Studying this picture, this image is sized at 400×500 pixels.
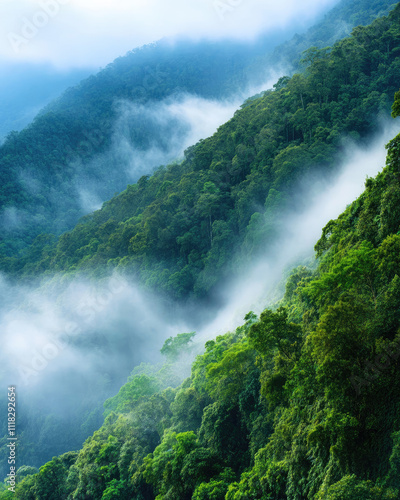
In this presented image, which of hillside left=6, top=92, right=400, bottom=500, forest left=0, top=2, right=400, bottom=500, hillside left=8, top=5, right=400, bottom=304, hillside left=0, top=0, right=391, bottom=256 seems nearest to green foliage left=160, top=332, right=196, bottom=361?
forest left=0, top=2, right=400, bottom=500

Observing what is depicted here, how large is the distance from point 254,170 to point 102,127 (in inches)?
3448

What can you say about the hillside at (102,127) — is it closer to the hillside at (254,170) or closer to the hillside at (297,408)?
the hillside at (254,170)

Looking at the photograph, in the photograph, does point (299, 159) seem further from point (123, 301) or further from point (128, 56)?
point (128, 56)

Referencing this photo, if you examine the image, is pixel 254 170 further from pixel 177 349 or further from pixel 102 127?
pixel 102 127

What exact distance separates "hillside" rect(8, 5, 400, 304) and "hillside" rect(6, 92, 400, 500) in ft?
69.7

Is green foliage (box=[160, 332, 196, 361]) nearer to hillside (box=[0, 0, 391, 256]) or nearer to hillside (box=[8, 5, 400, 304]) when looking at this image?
hillside (box=[8, 5, 400, 304])

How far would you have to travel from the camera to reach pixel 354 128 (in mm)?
48281

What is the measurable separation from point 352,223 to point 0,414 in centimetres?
6064

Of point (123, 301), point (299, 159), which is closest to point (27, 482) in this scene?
point (123, 301)

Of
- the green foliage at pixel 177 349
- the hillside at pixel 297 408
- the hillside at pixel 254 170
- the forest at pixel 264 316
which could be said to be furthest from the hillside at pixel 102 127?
the hillside at pixel 297 408

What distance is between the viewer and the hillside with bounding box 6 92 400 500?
476 inches

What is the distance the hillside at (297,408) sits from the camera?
12094 mm

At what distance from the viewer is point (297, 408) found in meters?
16.0

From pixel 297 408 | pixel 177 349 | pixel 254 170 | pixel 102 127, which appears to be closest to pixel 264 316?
pixel 297 408
